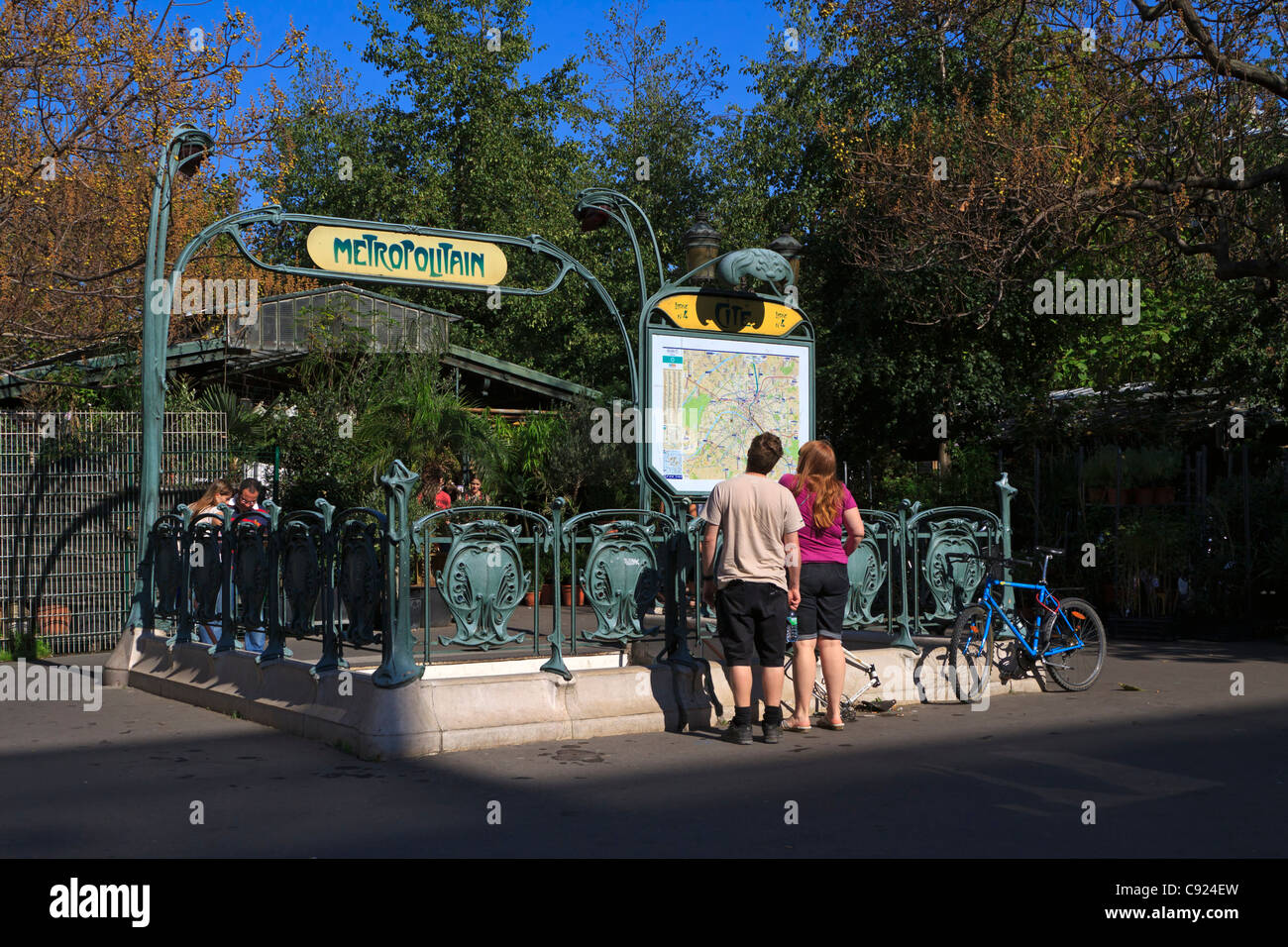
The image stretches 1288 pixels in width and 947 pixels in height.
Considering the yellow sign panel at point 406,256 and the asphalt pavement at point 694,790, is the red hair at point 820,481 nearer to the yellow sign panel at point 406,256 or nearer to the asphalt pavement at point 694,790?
the asphalt pavement at point 694,790

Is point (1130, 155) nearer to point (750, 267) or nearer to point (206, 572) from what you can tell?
point (750, 267)

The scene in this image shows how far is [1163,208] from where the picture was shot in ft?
49.4

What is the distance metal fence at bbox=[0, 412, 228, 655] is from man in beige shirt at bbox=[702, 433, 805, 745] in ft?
27.7

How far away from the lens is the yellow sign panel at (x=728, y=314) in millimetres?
10406

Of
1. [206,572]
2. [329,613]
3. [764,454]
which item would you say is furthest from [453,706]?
[206,572]

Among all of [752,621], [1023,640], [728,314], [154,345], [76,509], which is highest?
[728,314]

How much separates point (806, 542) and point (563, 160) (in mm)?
35236

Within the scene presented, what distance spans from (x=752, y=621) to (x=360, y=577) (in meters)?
2.48

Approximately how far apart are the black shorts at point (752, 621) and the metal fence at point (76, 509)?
851cm

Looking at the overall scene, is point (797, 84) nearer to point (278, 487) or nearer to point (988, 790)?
point (278, 487)

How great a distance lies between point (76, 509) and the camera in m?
13.8

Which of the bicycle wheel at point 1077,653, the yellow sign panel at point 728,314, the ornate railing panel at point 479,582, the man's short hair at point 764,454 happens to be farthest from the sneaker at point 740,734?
the yellow sign panel at point 728,314

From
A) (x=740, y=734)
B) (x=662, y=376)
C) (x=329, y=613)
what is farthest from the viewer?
(x=662, y=376)

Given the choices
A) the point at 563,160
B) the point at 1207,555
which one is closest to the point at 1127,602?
the point at 1207,555
